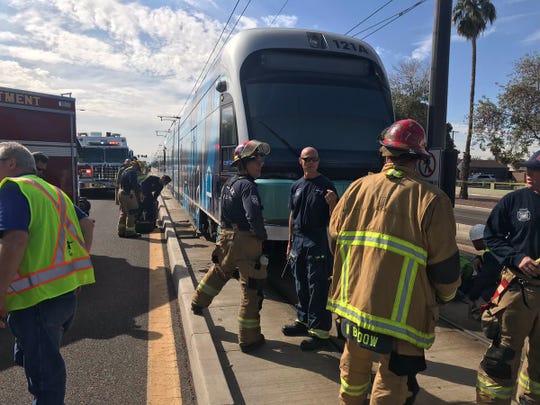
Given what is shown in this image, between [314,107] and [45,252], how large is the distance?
4.17m

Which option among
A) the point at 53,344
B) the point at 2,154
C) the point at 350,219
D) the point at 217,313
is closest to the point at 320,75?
the point at 217,313

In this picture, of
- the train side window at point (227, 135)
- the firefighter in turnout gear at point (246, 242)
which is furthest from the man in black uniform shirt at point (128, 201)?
the firefighter in turnout gear at point (246, 242)

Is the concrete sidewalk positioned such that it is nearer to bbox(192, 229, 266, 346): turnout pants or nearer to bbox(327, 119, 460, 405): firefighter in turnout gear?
bbox(192, 229, 266, 346): turnout pants

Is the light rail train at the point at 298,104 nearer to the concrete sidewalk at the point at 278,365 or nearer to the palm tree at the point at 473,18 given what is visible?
the concrete sidewalk at the point at 278,365

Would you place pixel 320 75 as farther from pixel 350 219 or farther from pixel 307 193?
pixel 350 219

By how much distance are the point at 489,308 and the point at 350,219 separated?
1.30m

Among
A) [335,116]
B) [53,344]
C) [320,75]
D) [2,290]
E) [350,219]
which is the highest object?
[320,75]

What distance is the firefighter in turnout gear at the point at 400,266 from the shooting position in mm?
2264

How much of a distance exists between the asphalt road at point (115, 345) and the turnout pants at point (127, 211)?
314 centimetres

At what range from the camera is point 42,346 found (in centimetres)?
247

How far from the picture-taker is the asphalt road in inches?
134

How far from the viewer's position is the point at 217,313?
479cm

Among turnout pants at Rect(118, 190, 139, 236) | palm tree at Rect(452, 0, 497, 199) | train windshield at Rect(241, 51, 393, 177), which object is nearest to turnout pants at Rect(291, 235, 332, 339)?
train windshield at Rect(241, 51, 393, 177)

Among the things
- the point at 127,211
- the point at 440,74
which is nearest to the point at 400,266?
the point at 440,74
